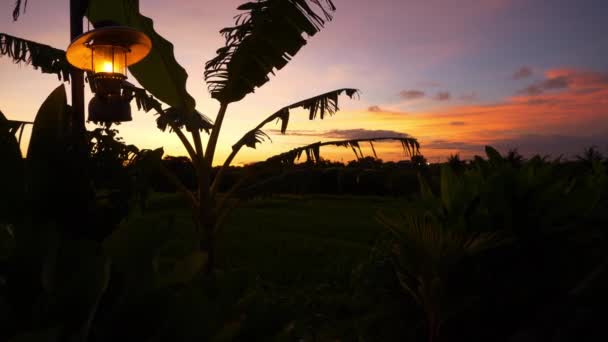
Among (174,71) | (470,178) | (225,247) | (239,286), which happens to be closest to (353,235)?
(225,247)

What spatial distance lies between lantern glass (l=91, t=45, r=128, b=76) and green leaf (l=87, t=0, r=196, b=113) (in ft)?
4.10

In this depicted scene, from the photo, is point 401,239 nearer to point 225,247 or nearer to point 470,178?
point 470,178

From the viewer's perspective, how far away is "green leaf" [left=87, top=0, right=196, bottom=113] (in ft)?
15.3

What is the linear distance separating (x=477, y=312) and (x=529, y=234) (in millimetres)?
463

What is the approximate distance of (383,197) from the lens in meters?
18.1

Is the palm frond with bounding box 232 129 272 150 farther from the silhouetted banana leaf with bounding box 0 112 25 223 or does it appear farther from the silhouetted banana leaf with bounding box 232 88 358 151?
the silhouetted banana leaf with bounding box 0 112 25 223

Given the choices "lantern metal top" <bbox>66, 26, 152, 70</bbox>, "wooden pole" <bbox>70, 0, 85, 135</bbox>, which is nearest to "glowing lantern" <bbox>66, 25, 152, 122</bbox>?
"lantern metal top" <bbox>66, 26, 152, 70</bbox>

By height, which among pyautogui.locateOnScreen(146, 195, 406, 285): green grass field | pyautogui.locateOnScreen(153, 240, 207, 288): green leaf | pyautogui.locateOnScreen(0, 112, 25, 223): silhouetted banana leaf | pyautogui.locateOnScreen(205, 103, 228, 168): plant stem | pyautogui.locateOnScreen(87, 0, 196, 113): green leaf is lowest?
pyautogui.locateOnScreen(146, 195, 406, 285): green grass field

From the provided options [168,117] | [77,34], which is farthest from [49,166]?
[168,117]

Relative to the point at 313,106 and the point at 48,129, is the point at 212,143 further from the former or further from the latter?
the point at 48,129

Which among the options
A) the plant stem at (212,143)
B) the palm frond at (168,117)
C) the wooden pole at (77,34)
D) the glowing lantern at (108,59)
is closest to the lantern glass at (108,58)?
the glowing lantern at (108,59)

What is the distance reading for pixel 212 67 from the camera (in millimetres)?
4832

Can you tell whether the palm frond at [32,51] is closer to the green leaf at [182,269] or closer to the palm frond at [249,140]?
the palm frond at [249,140]

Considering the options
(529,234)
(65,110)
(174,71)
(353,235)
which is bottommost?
(353,235)
